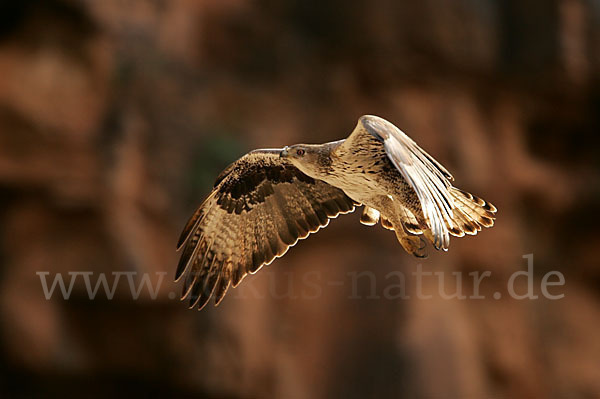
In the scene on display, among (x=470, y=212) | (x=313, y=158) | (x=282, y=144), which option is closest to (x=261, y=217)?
(x=313, y=158)

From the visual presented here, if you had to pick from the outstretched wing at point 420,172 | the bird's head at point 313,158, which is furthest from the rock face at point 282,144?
the outstretched wing at point 420,172

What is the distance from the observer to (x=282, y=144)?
6836 millimetres

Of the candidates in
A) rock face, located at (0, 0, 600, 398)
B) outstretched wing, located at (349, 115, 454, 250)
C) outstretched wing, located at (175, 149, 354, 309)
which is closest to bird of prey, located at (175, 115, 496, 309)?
outstretched wing, located at (175, 149, 354, 309)

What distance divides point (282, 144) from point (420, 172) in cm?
409

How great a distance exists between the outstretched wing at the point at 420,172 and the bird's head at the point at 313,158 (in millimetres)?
327

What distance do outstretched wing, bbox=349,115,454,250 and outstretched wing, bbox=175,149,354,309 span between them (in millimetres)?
937

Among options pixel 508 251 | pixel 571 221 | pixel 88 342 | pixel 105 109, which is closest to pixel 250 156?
pixel 105 109

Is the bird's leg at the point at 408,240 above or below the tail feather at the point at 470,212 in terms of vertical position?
below

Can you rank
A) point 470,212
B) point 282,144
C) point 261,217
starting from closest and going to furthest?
point 470,212 < point 261,217 < point 282,144

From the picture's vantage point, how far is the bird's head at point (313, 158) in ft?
11.1

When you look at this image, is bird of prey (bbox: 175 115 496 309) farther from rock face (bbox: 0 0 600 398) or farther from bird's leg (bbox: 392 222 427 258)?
rock face (bbox: 0 0 600 398)

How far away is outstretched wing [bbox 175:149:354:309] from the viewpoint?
3.93m

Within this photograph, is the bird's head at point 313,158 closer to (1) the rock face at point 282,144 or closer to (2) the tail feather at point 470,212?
(2) the tail feather at point 470,212

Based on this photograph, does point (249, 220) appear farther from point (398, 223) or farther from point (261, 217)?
point (398, 223)
